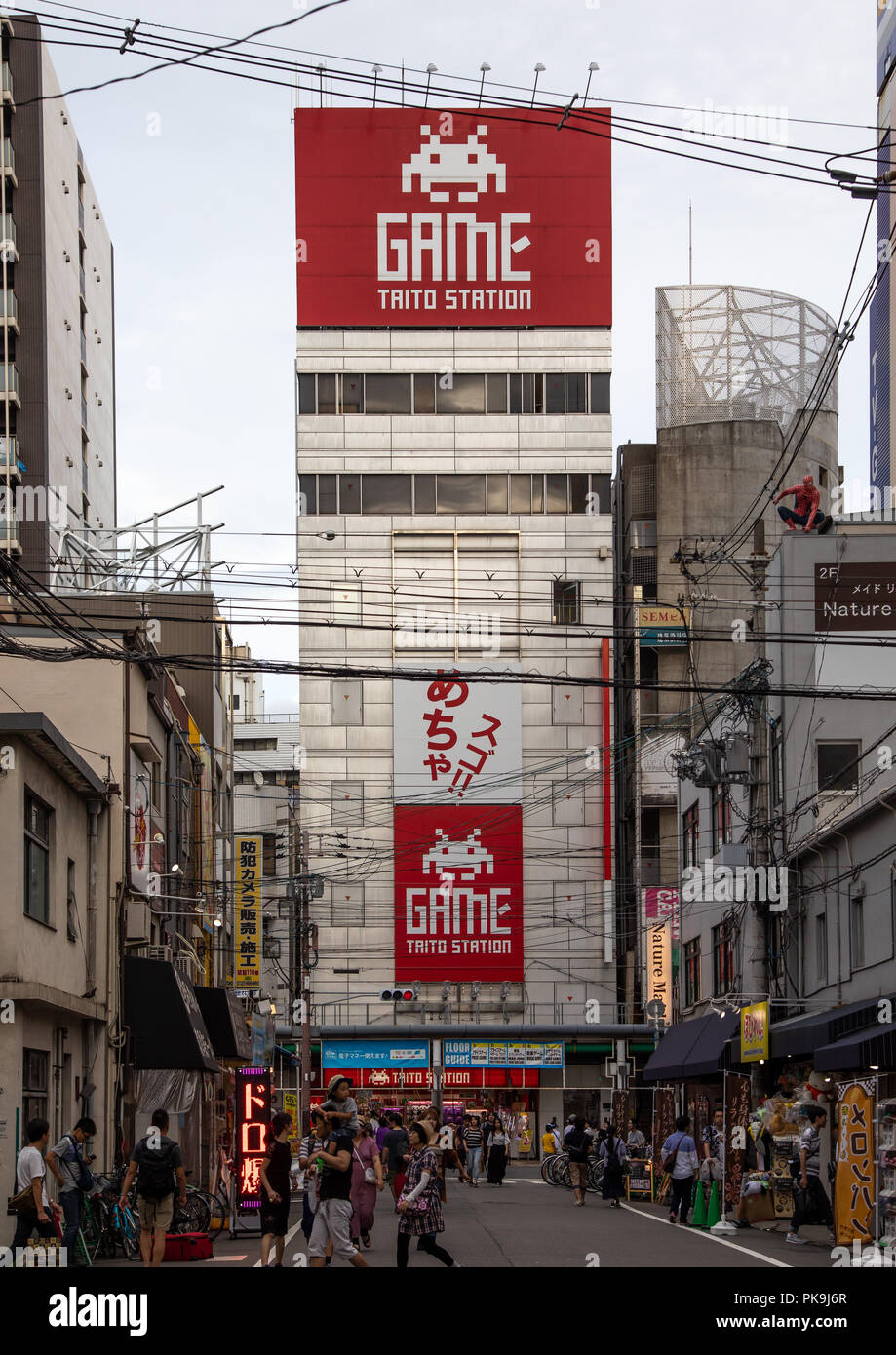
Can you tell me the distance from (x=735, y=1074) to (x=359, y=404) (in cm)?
4675

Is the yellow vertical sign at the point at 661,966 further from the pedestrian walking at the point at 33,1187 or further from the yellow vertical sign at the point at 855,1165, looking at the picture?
the pedestrian walking at the point at 33,1187

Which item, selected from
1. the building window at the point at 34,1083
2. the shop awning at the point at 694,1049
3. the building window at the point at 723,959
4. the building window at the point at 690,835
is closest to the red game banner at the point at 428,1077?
the building window at the point at 690,835

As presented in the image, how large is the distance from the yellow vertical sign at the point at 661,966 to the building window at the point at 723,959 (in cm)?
968

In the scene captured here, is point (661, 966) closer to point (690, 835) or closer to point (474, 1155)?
point (690, 835)

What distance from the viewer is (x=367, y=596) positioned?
70062mm

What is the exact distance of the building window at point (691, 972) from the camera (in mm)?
46344

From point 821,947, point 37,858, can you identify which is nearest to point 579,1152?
point 821,947

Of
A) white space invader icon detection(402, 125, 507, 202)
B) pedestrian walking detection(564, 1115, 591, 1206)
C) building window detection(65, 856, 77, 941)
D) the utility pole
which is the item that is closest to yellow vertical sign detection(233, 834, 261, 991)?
pedestrian walking detection(564, 1115, 591, 1206)

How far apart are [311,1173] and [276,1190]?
11.5 meters

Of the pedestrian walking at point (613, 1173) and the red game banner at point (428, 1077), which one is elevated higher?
the pedestrian walking at point (613, 1173)

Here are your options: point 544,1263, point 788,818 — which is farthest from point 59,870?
point 788,818

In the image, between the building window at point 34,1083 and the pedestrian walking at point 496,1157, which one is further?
the pedestrian walking at point 496,1157

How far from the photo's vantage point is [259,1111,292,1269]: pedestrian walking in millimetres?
18000

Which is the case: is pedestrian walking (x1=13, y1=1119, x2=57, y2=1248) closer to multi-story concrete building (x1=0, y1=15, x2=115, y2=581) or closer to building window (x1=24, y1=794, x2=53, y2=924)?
building window (x1=24, y1=794, x2=53, y2=924)
